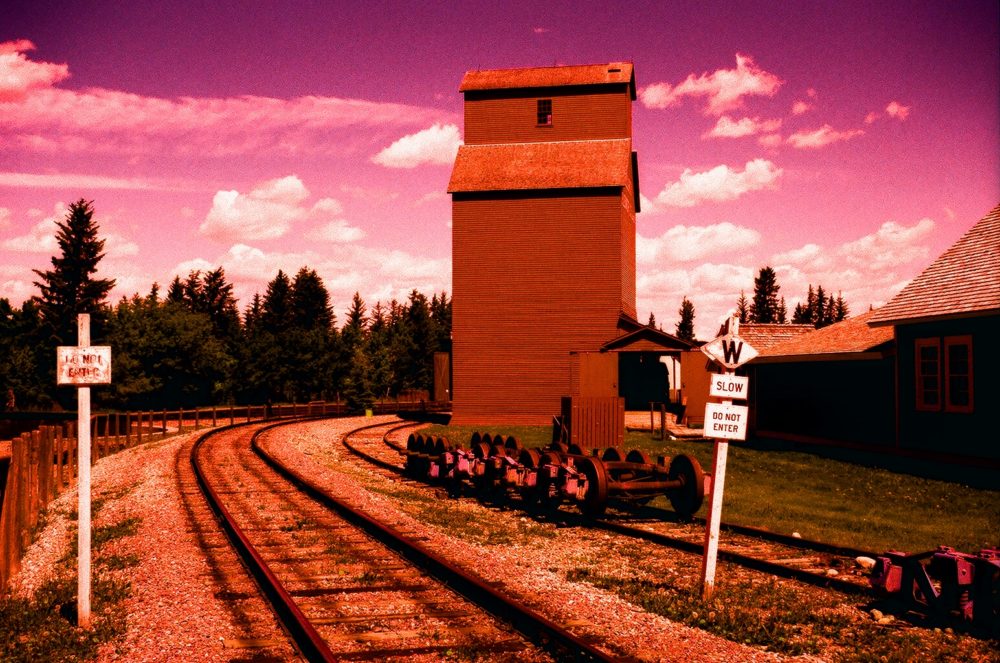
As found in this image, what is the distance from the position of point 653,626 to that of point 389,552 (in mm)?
4288

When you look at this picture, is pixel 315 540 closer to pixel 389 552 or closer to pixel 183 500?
pixel 389 552

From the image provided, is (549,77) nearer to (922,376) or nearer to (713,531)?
(922,376)

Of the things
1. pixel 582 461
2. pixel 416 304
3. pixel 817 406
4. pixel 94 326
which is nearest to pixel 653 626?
pixel 582 461

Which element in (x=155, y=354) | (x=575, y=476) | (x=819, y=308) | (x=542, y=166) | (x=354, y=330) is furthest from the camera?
(x=819, y=308)

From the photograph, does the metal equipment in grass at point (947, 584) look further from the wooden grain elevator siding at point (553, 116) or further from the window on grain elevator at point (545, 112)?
the window on grain elevator at point (545, 112)

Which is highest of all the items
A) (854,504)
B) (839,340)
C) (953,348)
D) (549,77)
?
(549,77)

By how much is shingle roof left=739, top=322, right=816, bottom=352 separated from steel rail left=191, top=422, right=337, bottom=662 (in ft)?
70.3

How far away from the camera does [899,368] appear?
69.4 feet

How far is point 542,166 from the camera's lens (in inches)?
1428

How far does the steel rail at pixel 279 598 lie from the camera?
655cm

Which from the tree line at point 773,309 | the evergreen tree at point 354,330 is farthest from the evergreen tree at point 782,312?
the evergreen tree at point 354,330

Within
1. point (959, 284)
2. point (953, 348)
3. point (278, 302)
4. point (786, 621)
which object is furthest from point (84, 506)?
point (278, 302)

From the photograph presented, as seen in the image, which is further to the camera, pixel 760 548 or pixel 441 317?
pixel 441 317

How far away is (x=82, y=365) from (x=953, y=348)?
19.5m
